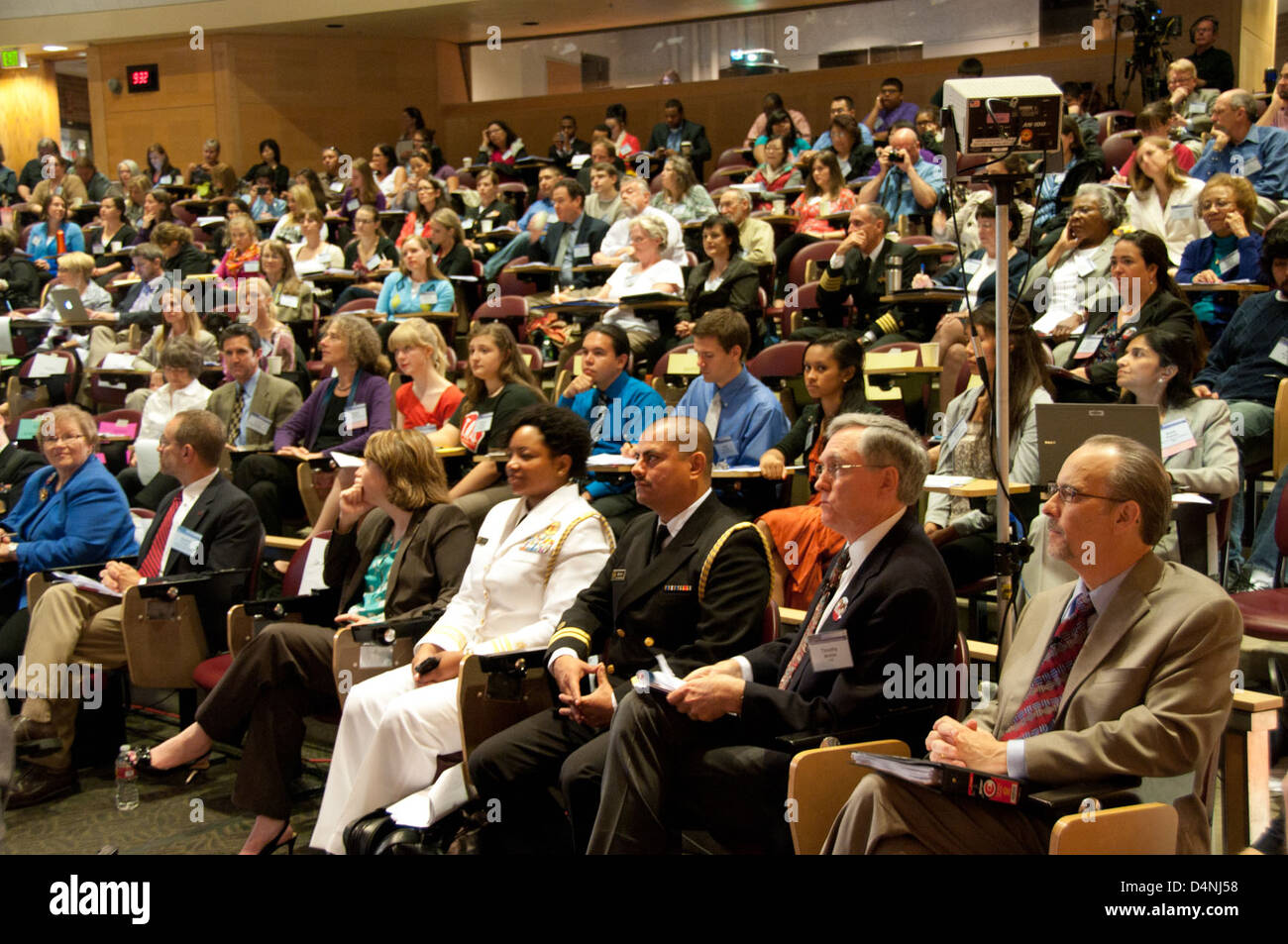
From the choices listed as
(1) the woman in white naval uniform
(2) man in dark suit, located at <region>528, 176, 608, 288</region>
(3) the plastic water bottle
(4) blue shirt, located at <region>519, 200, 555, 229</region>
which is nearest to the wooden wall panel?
(4) blue shirt, located at <region>519, 200, 555, 229</region>

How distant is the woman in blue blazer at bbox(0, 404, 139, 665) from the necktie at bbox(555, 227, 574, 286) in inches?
145

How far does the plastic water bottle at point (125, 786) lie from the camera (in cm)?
347

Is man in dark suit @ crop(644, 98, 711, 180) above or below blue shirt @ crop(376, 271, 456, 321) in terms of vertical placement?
above

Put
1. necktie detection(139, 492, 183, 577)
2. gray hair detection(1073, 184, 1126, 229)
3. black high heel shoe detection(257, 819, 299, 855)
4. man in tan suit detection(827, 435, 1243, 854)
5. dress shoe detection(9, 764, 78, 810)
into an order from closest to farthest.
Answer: man in tan suit detection(827, 435, 1243, 854) < black high heel shoe detection(257, 819, 299, 855) < dress shoe detection(9, 764, 78, 810) < necktie detection(139, 492, 183, 577) < gray hair detection(1073, 184, 1126, 229)

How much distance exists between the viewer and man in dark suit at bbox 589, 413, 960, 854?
7.48 feet

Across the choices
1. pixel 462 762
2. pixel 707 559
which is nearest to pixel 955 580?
pixel 707 559

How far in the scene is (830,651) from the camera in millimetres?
2301

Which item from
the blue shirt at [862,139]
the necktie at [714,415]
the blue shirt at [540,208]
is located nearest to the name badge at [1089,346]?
the necktie at [714,415]

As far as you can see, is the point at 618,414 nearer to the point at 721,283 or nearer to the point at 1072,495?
the point at 721,283

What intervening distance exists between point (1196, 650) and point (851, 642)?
0.64 m

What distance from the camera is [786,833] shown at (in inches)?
90.6

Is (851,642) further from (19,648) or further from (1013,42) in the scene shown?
(1013,42)

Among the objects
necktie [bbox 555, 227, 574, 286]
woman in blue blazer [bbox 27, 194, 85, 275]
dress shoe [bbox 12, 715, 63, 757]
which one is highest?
woman in blue blazer [bbox 27, 194, 85, 275]

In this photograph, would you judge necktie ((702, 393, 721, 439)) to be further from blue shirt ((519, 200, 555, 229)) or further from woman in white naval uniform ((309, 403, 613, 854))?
blue shirt ((519, 200, 555, 229))
